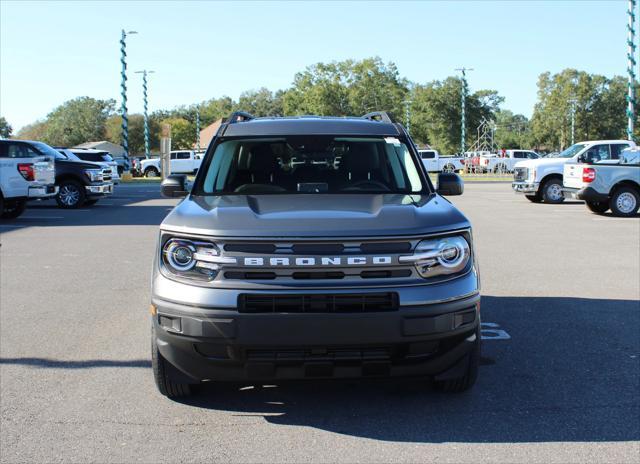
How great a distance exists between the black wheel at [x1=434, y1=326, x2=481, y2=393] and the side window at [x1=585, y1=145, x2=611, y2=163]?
20162mm

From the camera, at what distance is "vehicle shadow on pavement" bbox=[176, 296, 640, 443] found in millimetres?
4145

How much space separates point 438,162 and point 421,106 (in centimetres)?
4487

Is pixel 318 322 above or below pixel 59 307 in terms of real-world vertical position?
above

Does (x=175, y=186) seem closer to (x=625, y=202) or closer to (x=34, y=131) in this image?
(x=625, y=202)

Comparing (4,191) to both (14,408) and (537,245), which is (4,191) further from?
(14,408)

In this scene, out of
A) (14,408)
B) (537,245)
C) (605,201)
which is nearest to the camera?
(14,408)

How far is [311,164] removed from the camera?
5.63 m

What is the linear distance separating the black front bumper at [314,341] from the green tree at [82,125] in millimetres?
135972

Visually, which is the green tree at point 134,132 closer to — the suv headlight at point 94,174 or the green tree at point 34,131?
the green tree at point 34,131

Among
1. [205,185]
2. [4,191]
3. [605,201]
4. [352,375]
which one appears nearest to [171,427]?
[352,375]

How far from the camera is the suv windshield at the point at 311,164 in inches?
217

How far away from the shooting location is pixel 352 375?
4043 millimetres

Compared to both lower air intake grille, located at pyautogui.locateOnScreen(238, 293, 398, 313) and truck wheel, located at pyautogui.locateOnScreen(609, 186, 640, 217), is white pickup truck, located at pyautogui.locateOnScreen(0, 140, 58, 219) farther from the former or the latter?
lower air intake grille, located at pyautogui.locateOnScreen(238, 293, 398, 313)

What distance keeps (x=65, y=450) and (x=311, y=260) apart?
158cm
